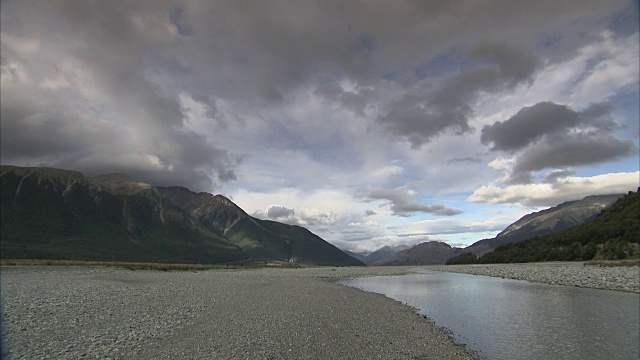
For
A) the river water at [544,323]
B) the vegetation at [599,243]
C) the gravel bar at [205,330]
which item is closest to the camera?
the gravel bar at [205,330]

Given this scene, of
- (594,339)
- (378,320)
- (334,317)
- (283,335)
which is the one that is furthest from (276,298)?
(594,339)

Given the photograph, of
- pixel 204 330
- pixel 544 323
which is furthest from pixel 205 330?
pixel 544 323

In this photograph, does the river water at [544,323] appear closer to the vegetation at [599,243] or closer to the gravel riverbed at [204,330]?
the gravel riverbed at [204,330]

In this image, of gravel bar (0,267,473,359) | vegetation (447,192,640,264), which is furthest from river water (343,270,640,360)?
vegetation (447,192,640,264)

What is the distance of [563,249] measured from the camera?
12594 centimetres

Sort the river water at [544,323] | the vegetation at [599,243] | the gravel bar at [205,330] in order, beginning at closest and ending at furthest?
the gravel bar at [205,330], the river water at [544,323], the vegetation at [599,243]

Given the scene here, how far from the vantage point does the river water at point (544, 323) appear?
800 inches

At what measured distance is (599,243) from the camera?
11712 cm

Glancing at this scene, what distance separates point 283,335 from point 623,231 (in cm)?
13925

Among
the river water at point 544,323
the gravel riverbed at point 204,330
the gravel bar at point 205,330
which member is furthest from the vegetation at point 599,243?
the gravel bar at point 205,330

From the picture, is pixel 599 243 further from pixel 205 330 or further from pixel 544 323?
pixel 205 330

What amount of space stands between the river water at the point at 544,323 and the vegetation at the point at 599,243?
7478 centimetres

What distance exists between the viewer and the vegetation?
333ft

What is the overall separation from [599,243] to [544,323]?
4693 inches
